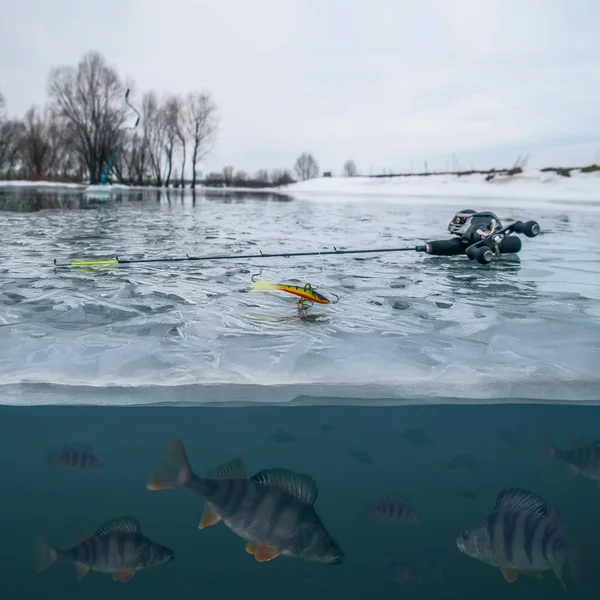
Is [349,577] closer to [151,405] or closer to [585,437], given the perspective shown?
[151,405]

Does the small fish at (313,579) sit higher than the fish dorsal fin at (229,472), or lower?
lower

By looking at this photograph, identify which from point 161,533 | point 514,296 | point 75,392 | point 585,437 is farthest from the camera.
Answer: point 514,296

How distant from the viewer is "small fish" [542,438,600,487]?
2617mm

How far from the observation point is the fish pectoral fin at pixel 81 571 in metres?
2.04

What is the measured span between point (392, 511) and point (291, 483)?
2.30 feet

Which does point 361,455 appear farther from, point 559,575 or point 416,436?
point 559,575

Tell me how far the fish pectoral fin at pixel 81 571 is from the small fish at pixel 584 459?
2.12 meters

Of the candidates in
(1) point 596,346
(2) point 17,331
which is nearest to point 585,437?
(1) point 596,346

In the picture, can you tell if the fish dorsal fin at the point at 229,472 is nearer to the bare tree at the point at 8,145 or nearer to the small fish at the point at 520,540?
the small fish at the point at 520,540

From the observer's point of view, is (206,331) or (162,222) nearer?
(206,331)

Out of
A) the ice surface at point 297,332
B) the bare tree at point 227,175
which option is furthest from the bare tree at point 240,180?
the ice surface at point 297,332

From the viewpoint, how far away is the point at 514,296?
5.00 m

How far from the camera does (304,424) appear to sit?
3.05 metres

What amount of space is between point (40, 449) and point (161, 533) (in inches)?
33.3
